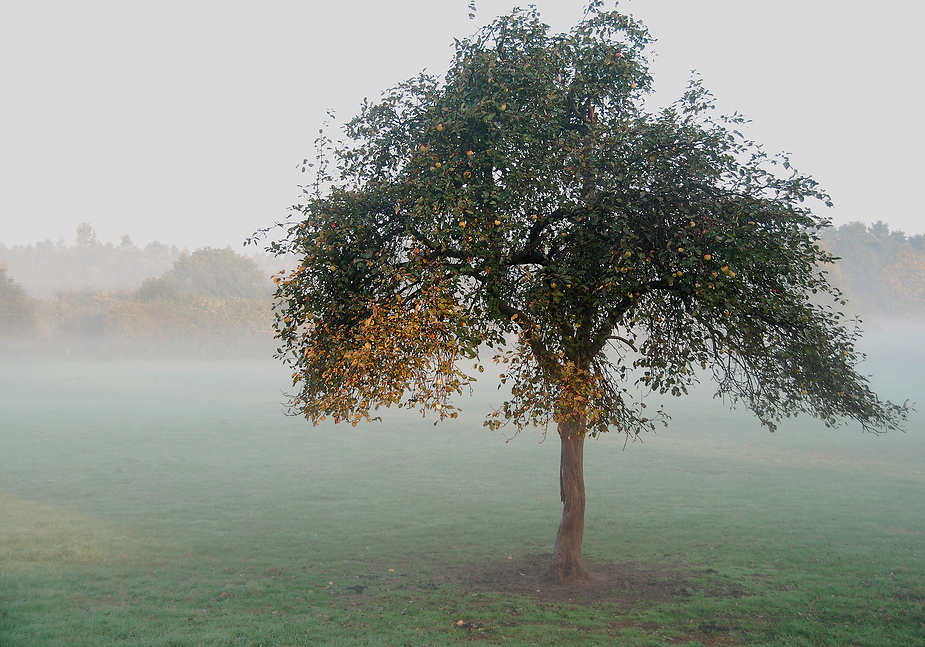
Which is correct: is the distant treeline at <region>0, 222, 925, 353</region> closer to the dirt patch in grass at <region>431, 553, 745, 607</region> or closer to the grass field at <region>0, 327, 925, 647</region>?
the grass field at <region>0, 327, 925, 647</region>

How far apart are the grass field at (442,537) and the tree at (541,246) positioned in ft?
13.5

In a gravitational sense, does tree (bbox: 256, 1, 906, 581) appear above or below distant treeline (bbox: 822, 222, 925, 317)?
below

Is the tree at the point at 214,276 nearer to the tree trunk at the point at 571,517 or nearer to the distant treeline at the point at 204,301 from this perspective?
the distant treeline at the point at 204,301

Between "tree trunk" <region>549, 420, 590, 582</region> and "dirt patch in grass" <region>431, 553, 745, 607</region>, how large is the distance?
316 millimetres

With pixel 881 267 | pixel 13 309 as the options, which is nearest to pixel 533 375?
pixel 13 309

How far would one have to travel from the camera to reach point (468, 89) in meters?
13.4

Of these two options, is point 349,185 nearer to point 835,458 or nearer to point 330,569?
point 330,569

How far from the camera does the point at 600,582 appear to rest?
15.5m

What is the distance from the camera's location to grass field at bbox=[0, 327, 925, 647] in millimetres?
12680

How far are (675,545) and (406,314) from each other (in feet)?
42.6

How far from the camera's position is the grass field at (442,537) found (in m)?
12.7

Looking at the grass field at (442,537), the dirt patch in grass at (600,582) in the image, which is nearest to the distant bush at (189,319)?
the grass field at (442,537)

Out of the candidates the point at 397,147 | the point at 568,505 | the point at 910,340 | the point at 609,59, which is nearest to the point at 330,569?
the point at 568,505

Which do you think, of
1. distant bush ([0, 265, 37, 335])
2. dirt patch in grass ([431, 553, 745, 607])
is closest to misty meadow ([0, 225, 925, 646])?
dirt patch in grass ([431, 553, 745, 607])
